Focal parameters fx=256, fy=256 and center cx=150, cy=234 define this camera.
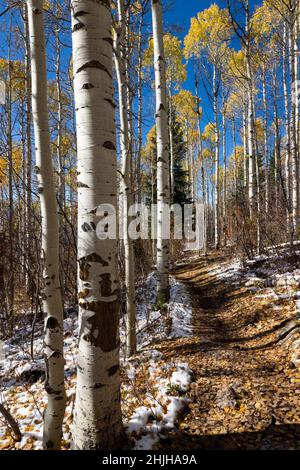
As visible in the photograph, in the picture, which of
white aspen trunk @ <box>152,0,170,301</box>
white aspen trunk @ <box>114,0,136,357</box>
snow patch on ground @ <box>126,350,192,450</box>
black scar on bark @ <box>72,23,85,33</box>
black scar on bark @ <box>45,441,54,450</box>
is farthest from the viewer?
white aspen trunk @ <box>152,0,170,301</box>

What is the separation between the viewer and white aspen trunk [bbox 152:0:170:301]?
5.20 m

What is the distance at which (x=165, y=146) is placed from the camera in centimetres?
548

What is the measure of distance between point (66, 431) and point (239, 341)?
2653mm

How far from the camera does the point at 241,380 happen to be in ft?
8.97

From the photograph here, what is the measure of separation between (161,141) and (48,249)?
409 centimetres

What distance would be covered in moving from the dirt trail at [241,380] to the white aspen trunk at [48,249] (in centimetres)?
94

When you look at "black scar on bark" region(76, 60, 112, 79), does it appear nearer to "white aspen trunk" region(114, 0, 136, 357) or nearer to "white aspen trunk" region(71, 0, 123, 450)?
"white aspen trunk" region(71, 0, 123, 450)

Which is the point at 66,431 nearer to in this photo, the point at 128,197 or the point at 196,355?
the point at 196,355

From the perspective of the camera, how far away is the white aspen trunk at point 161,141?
17.0ft

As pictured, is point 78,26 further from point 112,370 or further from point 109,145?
point 112,370

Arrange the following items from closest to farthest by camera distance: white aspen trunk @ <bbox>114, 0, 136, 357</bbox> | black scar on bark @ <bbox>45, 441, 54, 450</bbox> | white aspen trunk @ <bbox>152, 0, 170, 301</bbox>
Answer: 1. black scar on bark @ <bbox>45, 441, 54, 450</bbox>
2. white aspen trunk @ <bbox>114, 0, 136, 357</bbox>
3. white aspen trunk @ <bbox>152, 0, 170, 301</bbox>

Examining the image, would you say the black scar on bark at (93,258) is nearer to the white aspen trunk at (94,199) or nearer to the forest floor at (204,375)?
the white aspen trunk at (94,199)

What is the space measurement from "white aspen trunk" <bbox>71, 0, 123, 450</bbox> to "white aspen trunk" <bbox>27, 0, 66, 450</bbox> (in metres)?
0.43

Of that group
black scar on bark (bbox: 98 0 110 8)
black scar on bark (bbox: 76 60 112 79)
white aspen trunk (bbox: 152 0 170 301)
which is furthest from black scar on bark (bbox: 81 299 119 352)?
white aspen trunk (bbox: 152 0 170 301)
